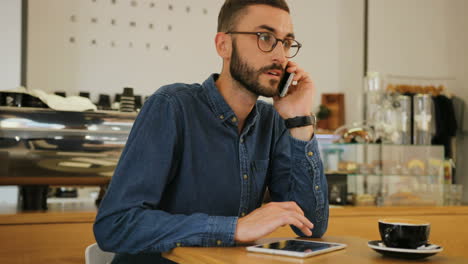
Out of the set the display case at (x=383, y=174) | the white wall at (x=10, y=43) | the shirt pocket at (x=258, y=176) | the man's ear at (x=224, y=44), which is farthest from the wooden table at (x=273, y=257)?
the white wall at (x=10, y=43)

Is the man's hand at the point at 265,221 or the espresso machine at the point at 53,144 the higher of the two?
the espresso machine at the point at 53,144

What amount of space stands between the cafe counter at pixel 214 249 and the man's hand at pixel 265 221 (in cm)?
4

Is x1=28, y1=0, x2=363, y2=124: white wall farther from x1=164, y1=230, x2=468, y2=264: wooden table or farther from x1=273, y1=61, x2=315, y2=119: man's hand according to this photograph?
x1=164, y1=230, x2=468, y2=264: wooden table

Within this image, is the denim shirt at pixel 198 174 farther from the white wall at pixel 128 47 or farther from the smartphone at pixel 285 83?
the white wall at pixel 128 47

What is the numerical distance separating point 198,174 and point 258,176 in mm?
183

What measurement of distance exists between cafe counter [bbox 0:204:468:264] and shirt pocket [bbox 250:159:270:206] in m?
0.14

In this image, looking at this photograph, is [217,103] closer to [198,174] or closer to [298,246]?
[198,174]

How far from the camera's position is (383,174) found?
10.0 feet

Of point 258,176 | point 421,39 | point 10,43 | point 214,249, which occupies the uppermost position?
point 421,39

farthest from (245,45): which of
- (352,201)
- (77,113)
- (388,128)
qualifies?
(388,128)

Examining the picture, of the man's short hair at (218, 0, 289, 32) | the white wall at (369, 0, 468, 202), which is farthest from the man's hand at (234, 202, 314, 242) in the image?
the white wall at (369, 0, 468, 202)

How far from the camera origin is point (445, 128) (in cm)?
588

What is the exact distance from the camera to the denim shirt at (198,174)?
1207 millimetres

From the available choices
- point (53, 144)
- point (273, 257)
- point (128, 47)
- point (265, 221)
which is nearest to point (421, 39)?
point (128, 47)
